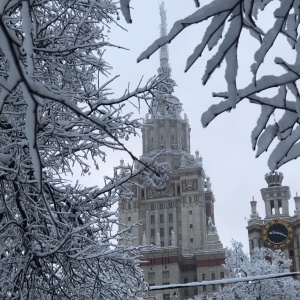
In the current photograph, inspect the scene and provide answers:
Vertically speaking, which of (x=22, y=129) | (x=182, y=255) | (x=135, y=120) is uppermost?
(x=182, y=255)

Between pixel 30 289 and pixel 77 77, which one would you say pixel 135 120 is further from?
pixel 30 289

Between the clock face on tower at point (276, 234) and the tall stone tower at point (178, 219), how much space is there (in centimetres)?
912

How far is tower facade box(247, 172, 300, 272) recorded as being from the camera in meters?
66.3

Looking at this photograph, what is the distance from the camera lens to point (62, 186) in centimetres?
812

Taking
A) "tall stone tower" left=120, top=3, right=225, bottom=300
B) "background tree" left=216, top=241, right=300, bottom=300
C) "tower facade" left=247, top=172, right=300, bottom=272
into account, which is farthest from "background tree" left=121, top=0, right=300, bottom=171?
"tall stone tower" left=120, top=3, right=225, bottom=300

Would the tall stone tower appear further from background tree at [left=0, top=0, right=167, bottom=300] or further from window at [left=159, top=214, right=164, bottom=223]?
background tree at [left=0, top=0, right=167, bottom=300]

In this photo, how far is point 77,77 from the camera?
332 inches

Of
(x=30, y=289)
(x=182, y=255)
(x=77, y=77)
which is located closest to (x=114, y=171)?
(x=77, y=77)

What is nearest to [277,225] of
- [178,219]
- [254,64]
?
[178,219]

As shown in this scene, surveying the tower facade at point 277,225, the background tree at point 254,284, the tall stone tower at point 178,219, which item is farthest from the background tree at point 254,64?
the tall stone tower at point 178,219

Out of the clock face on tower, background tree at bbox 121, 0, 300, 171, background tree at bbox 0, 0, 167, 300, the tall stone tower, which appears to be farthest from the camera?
the tall stone tower

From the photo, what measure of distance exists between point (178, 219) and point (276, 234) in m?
20.9

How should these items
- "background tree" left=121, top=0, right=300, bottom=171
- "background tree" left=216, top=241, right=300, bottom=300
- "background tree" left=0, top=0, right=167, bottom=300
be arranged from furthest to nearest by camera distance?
"background tree" left=216, top=241, right=300, bottom=300
"background tree" left=0, top=0, right=167, bottom=300
"background tree" left=121, top=0, right=300, bottom=171

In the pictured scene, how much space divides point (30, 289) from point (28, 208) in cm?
100
